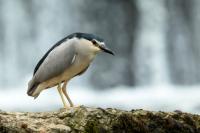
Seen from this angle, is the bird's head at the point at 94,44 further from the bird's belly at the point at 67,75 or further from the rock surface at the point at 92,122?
the rock surface at the point at 92,122

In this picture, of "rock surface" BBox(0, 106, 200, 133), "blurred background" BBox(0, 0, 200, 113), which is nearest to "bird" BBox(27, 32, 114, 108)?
"rock surface" BBox(0, 106, 200, 133)

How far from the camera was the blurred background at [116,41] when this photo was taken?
22812 millimetres

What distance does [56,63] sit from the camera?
21.8ft

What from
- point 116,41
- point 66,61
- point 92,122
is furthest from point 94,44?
point 116,41

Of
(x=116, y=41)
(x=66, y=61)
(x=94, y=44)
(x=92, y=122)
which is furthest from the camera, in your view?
(x=116, y=41)

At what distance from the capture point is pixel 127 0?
25.2 metres

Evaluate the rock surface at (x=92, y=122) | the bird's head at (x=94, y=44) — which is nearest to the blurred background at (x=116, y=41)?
the bird's head at (x=94, y=44)

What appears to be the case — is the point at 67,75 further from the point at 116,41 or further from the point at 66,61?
the point at 116,41

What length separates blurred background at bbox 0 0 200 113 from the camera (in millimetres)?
22812

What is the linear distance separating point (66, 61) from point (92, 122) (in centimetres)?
139

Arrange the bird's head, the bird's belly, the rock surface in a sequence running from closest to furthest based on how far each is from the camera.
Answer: the rock surface, the bird's head, the bird's belly

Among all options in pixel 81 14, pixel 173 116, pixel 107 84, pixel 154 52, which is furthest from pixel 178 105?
pixel 173 116

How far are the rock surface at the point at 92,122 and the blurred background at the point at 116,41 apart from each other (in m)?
15.8

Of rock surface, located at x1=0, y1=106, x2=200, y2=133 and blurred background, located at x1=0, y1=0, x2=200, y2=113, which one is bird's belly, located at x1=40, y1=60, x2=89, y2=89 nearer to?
rock surface, located at x1=0, y1=106, x2=200, y2=133
